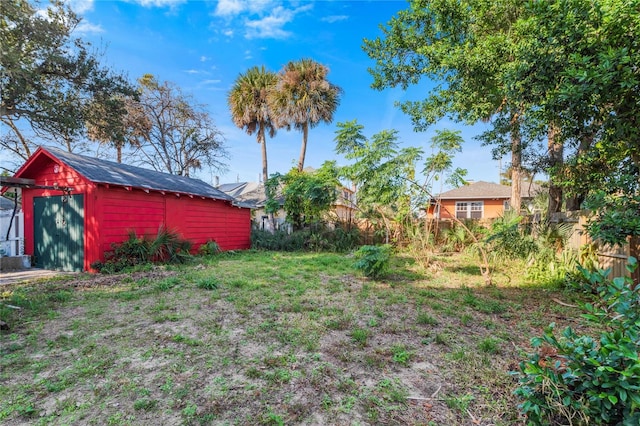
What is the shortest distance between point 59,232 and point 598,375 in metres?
10.3

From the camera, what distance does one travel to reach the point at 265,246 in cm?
1252

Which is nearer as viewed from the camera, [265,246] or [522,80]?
[522,80]

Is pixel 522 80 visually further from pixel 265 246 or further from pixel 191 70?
pixel 191 70

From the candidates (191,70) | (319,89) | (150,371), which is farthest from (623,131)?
(191,70)

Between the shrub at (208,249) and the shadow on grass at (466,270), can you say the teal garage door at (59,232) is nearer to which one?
the shrub at (208,249)

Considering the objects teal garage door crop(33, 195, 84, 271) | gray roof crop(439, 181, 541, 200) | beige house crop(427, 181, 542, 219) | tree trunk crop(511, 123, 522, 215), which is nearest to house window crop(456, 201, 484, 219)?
beige house crop(427, 181, 542, 219)

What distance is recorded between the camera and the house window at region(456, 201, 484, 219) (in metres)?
20.1

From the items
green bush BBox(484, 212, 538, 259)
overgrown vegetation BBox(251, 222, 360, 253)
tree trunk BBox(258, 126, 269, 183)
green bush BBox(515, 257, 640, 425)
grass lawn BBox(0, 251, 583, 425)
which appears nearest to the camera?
green bush BBox(515, 257, 640, 425)

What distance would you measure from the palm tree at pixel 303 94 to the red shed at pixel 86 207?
7.75 metres

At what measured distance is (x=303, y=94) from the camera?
584 inches

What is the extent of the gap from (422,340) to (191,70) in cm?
1515

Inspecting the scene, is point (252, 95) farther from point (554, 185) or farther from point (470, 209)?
point (470, 209)

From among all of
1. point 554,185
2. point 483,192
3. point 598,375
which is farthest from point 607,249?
point 483,192

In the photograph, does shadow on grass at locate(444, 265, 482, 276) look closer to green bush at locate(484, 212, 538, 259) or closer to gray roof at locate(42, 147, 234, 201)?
green bush at locate(484, 212, 538, 259)
